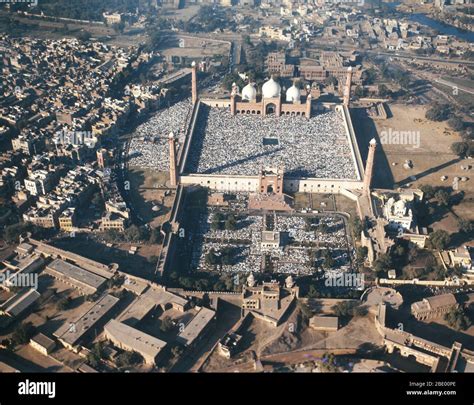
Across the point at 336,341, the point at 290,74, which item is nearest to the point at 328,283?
the point at 336,341

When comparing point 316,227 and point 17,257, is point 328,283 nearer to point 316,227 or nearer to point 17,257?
point 316,227

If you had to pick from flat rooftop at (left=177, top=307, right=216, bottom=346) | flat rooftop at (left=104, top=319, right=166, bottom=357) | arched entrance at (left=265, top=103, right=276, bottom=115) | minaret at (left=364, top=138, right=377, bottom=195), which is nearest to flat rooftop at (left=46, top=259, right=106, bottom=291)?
flat rooftop at (left=104, top=319, right=166, bottom=357)

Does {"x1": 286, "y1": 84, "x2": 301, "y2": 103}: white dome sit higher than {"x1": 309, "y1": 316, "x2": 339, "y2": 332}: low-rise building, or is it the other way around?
{"x1": 286, "y1": 84, "x2": 301, "y2": 103}: white dome

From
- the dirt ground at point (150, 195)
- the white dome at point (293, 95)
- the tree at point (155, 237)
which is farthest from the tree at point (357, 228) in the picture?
the white dome at point (293, 95)

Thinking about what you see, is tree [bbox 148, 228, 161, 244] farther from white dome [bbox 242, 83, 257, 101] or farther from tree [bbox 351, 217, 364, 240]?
white dome [bbox 242, 83, 257, 101]

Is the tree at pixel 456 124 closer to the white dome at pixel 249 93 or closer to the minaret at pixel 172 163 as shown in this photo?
the white dome at pixel 249 93

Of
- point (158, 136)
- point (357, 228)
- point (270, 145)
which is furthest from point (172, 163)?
point (357, 228)
